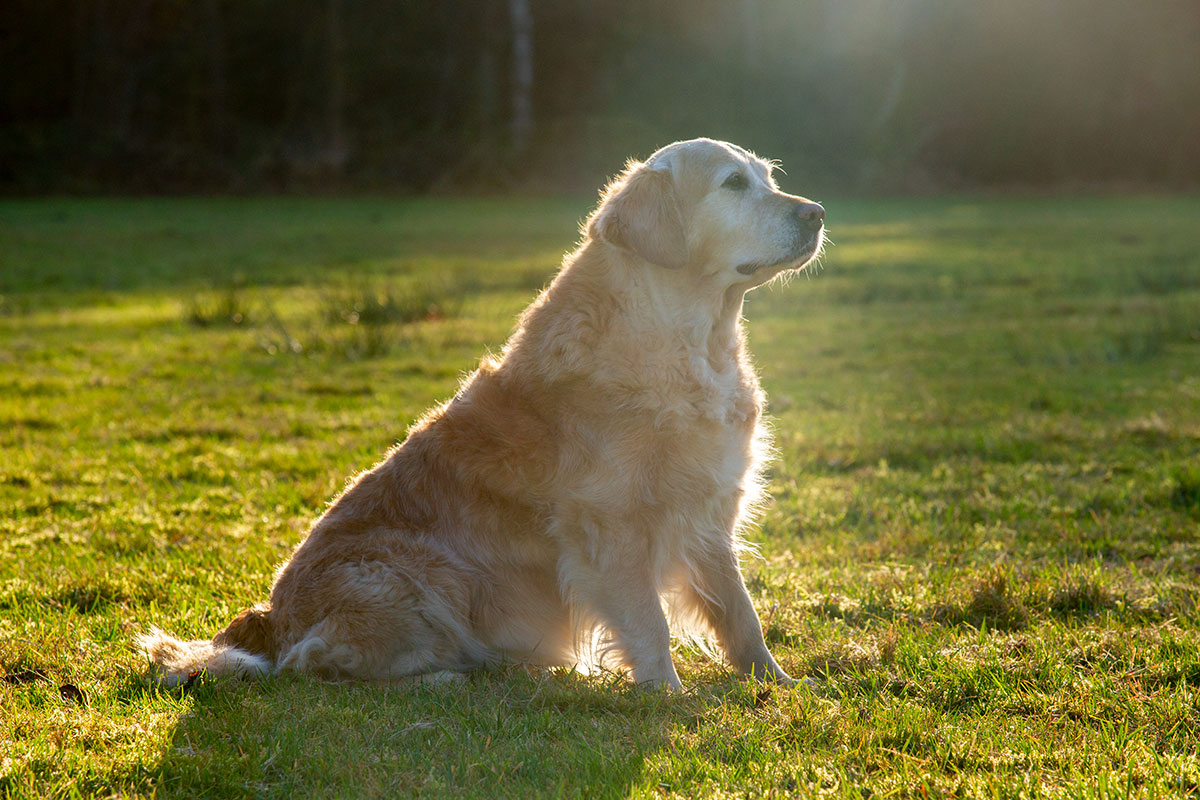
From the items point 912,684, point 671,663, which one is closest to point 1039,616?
point 912,684

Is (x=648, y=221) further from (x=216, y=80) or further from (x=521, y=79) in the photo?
(x=216, y=80)

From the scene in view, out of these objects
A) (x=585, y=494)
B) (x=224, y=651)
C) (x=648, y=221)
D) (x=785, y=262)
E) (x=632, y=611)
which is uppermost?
(x=648, y=221)

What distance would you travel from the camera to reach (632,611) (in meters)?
→ 3.91

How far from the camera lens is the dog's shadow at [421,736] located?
316cm

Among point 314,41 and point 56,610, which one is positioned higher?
point 314,41

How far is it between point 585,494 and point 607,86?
143 feet

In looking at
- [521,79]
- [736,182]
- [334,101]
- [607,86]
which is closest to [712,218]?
[736,182]

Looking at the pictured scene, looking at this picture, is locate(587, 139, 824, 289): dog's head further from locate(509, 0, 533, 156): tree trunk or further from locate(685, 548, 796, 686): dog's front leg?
locate(509, 0, 533, 156): tree trunk

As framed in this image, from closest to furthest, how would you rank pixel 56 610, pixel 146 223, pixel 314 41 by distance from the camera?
pixel 56 610 < pixel 146 223 < pixel 314 41

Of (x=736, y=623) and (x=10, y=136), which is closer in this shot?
(x=736, y=623)

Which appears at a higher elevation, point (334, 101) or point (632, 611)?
point (334, 101)

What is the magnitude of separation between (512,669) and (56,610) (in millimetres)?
2232

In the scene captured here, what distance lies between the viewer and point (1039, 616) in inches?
174

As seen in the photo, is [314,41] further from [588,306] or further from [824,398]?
[588,306]
